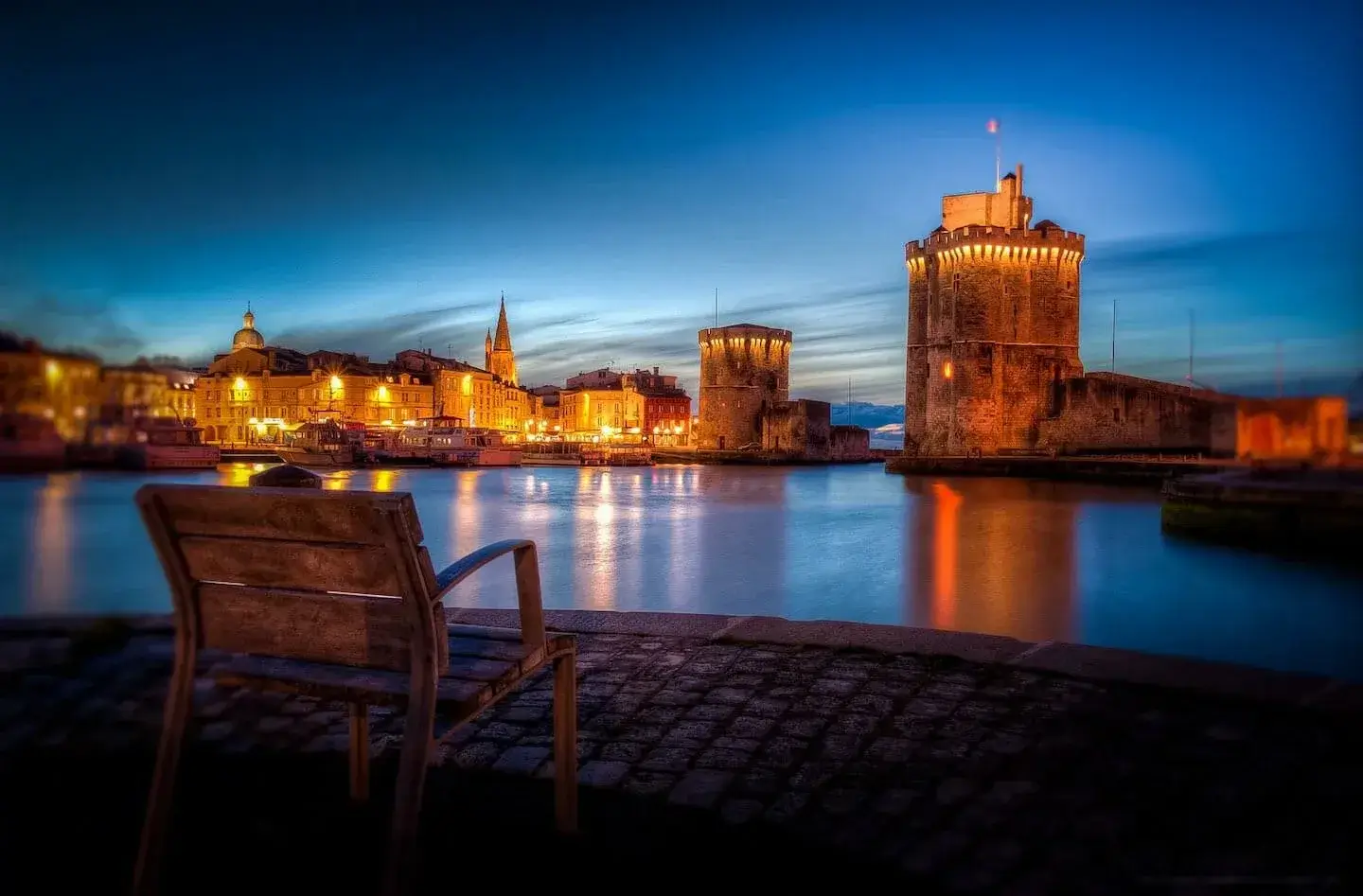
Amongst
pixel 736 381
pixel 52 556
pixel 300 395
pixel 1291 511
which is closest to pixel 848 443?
pixel 736 381

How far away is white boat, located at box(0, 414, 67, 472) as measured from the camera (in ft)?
10.8

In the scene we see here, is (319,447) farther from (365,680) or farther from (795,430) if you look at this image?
(365,680)

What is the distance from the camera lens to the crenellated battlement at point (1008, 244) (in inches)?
1227

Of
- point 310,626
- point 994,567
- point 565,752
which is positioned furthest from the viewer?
point 994,567

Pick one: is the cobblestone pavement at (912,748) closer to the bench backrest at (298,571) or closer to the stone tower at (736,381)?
the bench backrest at (298,571)

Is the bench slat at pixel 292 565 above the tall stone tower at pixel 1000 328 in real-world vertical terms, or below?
below

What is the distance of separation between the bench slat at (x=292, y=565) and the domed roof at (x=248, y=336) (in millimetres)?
68757

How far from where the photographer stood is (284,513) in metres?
1.57

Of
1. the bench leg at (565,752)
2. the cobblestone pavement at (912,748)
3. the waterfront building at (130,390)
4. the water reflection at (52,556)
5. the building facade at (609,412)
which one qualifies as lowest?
the water reflection at (52,556)

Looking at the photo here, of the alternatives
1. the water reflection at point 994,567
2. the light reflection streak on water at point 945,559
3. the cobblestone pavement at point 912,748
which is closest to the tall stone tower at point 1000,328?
the light reflection streak on water at point 945,559

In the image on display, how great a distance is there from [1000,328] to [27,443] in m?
31.9

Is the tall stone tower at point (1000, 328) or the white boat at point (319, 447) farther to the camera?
the white boat at point (319, 447)

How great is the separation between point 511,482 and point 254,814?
2916 cm

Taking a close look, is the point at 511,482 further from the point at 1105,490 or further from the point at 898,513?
the point at 1105,490
